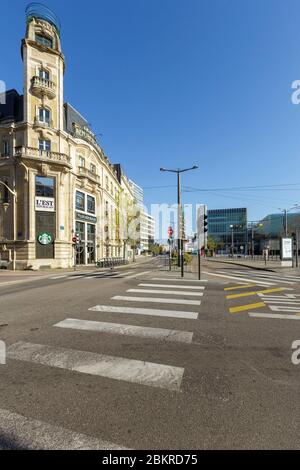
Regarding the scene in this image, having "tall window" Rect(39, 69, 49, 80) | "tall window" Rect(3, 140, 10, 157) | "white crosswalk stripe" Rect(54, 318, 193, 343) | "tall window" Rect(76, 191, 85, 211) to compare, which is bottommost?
"white crosswalk stripe" Rect(54, 318, 193, 343)

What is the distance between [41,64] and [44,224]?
58.9ft

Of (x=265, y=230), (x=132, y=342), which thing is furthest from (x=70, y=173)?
(x=265, y=230)

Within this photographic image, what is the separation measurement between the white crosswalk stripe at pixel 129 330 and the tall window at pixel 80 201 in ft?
91.7

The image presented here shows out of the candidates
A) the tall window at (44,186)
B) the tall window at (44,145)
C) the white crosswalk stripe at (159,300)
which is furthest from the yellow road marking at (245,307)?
the tall window at (44,145)

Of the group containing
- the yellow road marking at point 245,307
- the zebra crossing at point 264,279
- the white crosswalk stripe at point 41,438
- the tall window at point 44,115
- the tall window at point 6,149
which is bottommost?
the zebra crossing at point 264,279

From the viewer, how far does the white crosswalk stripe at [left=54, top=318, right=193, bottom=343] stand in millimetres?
4840

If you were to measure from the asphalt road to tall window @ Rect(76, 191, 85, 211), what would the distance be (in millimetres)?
26801

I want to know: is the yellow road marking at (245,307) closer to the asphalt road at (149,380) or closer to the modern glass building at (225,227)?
the asphalt road at (149,380)

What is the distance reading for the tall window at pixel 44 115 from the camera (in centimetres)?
2762

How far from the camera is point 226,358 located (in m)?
3.93

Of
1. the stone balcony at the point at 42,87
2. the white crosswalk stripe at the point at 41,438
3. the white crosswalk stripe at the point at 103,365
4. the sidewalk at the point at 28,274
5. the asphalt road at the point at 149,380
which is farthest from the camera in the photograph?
the stone balcony at the point at 42,87

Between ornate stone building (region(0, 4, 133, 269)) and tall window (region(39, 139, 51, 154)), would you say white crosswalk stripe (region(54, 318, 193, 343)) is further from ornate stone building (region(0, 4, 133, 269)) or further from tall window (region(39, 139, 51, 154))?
tall window (region(39, 139, 51, 154))

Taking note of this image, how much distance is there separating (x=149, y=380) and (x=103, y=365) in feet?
2.63

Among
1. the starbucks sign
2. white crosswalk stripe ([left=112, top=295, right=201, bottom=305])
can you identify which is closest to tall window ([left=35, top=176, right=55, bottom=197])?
the starbucks sign
